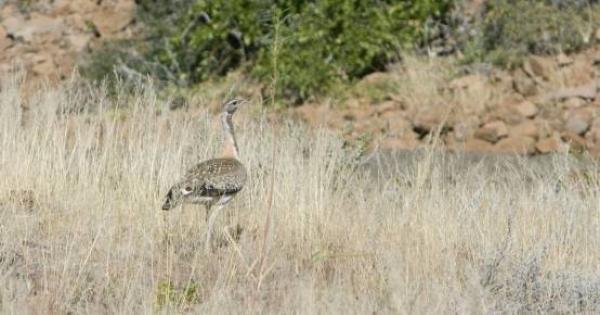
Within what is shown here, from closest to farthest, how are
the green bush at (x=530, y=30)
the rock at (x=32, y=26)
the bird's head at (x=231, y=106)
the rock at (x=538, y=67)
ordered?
the bird's head at (x=231, y=106), the rock at (x=538, y=67), the green bush at (x=530, y=30), the rock at (x=32, y=26)

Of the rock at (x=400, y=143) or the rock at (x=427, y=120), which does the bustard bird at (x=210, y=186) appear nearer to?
the rock at (x=400, y=143)

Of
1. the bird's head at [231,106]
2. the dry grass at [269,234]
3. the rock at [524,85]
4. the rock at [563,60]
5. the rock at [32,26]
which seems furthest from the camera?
the rock at [32,26]

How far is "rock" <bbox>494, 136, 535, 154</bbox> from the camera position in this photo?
51.9ft

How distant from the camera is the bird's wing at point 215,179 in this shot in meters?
9.08

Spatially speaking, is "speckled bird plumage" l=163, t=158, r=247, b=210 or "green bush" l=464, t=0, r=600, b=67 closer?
"speckled bird plumage" l=163, t=158, r=247, b=210

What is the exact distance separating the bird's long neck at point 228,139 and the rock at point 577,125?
7.26m

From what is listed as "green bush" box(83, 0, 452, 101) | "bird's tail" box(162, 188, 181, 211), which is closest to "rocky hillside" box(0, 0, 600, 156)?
"green bush" box(83, 0, 452, 101)

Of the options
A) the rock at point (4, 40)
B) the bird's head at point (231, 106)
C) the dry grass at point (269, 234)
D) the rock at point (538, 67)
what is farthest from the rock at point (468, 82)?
the bird's head at point (231, 106)

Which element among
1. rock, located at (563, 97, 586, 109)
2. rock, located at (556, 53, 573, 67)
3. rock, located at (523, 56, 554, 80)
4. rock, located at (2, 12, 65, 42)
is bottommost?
rock, located at (563, 97, 586, 109)

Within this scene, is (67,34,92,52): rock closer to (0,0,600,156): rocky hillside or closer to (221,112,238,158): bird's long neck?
(0,0,600,156): rocky hillside

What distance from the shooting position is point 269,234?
9117 mm

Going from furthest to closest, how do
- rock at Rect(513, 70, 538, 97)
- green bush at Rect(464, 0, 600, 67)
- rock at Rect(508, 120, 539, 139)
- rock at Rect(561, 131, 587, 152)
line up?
1. green bush at Rect(464, 0, 600, 67)
2. rock at Rect(513, 70, 538, 97)
3. rock at Rect(508, 120, 539, 139)
4. rock at Rect(561, 131, 587, 152)

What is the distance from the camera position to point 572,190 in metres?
10.9

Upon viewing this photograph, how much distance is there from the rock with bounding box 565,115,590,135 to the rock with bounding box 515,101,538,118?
0.45m
